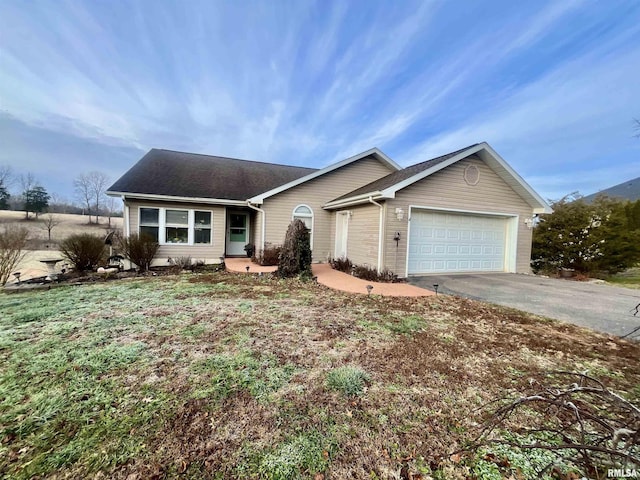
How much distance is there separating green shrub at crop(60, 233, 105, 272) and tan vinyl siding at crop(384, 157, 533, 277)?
32.7 ft

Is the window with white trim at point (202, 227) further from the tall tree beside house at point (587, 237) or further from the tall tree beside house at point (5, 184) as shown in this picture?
the tall tree beside house at point (5, 184)

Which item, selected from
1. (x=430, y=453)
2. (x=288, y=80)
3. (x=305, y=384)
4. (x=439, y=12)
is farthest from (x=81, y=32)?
(x=430, y=453)

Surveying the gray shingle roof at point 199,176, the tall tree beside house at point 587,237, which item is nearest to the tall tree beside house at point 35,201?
the gray shingle roof at point 199,176

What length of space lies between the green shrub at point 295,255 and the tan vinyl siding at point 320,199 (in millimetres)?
2379

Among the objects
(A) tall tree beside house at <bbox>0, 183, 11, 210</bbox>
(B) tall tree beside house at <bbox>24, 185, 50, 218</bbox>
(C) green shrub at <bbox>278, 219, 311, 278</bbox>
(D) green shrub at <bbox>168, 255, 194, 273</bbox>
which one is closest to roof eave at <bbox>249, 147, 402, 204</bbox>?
(C) green shrub at <bbox>278, 219, 311, 278</bbox>

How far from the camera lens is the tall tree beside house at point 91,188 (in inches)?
1262

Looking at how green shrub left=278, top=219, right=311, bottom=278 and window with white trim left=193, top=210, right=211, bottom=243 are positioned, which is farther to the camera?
window with white trim left=193, top=210, right=211, bottom=243

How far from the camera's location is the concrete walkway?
7086 millimetres

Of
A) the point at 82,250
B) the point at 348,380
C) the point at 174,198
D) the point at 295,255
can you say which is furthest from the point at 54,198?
the point at 348,380

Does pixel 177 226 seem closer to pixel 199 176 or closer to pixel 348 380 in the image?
pixel 199 176

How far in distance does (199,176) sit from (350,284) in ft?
29.9

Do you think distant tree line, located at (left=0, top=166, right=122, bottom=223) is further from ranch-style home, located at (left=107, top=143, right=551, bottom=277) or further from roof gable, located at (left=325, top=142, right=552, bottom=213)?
roof gable, located at (left=325, top=142, right=552, bottom=213)

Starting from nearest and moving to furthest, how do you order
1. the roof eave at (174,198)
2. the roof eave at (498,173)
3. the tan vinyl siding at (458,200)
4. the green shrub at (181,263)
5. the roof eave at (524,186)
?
the roof eave at (498,173) < the tan vinyl siding at (458,200) < the roof eave at (524,186) < the roof eave at (174,198) < the green shrub at (181,263)

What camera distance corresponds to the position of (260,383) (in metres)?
2.90
